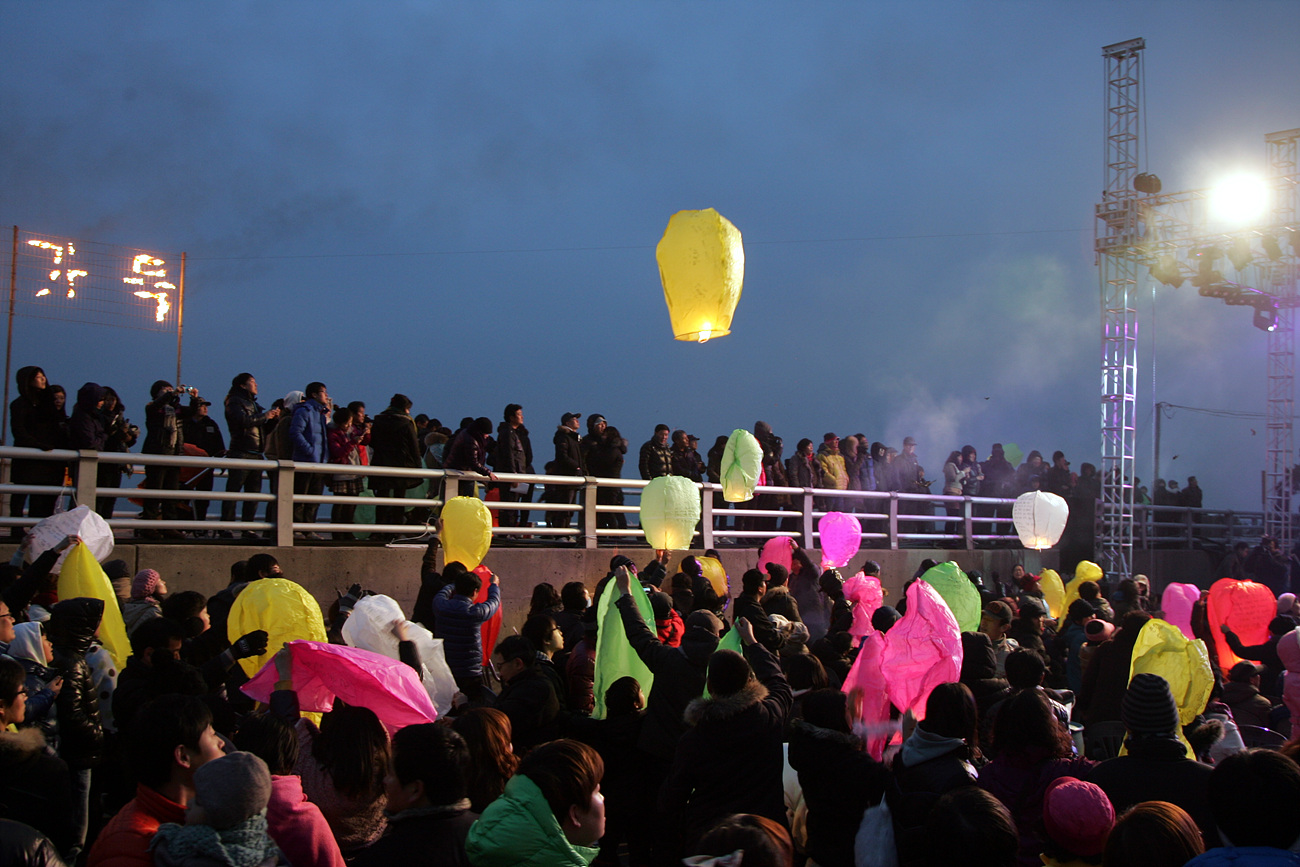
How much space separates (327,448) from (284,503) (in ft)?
4.05

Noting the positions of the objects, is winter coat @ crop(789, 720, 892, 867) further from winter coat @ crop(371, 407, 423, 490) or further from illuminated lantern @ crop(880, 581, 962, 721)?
winter coat @ crop(371, 407, 423, 490)

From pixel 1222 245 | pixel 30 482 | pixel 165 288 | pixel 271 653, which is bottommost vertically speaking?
pixel 271 653

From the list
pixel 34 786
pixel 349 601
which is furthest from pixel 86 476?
pixel 34 786

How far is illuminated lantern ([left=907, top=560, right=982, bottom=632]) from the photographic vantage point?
23.2 feet

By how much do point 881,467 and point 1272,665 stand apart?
26.7 feet

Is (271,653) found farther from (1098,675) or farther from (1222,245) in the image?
(1222,245)

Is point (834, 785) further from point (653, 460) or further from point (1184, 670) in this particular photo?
point (653, 460)

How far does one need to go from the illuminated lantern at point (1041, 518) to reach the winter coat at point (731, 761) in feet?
31.8

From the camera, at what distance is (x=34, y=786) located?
10.9 ft

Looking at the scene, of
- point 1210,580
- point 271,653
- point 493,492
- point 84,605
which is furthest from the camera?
point 1210,580

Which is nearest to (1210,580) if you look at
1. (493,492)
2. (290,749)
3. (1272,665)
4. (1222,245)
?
(1222,245)

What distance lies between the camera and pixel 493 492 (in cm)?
1104

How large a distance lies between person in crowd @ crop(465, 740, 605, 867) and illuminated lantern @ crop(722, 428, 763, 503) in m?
7.29

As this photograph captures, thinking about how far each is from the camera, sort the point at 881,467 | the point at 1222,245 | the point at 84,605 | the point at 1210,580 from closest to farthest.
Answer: the point at 84,605 < the point at 881,467 < the point at 1222,245 < the point at 1210,580
